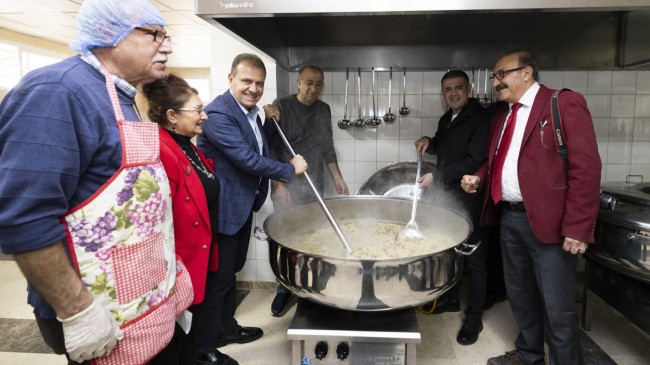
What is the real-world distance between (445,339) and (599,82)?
216cm

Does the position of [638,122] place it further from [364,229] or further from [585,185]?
[364,229]

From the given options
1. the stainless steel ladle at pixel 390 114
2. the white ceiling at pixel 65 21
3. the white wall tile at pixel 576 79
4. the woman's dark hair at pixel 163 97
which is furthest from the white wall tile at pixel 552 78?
the white ceiling at pixel 65 21

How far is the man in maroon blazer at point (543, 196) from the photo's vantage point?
4.91 ft

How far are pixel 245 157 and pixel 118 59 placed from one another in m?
0.81

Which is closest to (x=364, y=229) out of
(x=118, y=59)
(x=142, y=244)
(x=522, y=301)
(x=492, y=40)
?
(x=522, y=301)

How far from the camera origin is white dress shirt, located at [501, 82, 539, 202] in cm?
168

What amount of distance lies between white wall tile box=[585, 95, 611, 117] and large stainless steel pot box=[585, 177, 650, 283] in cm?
107

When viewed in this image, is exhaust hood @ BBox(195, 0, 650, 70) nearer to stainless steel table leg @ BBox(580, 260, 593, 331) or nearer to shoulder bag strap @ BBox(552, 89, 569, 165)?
shoulder bag strap @ BBox(552, 89, 569, 165)

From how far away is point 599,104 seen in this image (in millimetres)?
2773

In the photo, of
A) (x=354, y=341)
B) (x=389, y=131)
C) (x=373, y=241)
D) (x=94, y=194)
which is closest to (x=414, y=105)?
(x=389, y=131)

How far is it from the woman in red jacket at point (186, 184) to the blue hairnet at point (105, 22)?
0.39 meters

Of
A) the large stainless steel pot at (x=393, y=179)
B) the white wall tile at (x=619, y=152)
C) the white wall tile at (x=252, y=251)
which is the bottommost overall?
the white wall tile at (x=252, y=251)

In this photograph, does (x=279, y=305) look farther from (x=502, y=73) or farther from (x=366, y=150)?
(x=502, y=73)

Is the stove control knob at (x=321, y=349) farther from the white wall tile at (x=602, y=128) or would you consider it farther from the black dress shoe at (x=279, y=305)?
the white wall tile at (x=602, y=128)
